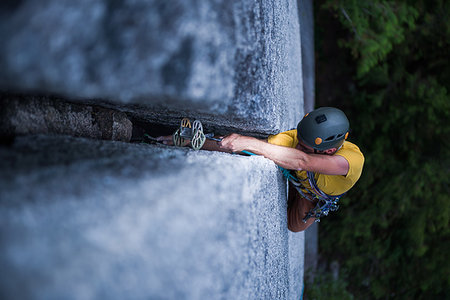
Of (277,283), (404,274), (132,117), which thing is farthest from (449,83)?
(132,117)

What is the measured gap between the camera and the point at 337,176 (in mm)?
2152

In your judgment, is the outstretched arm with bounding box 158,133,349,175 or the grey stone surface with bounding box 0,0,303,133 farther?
the outstretched arm with bounding box 158,133,349,175

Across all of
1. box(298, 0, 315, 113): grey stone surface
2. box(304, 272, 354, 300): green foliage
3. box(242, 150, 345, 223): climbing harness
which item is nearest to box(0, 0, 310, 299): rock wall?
box(242, 150, 345, 223): climbing harness

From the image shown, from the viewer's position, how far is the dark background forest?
4512mm

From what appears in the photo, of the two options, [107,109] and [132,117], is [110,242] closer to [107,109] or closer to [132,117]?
[107,109]

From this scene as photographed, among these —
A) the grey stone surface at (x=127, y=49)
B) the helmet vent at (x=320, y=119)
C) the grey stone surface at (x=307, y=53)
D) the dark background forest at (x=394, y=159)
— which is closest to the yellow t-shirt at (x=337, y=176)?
the helmet vent at (x=320, y=119)

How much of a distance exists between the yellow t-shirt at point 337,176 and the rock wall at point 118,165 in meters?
1.10

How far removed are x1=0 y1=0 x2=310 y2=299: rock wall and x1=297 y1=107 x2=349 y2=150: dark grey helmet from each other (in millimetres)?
1093

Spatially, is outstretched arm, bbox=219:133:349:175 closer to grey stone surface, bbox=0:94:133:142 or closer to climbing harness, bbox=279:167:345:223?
climbing harness, bbox=279:167:345:223

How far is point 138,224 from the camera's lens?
687mm

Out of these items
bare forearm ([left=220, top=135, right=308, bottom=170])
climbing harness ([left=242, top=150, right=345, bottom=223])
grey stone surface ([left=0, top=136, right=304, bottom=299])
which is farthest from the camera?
climbing harness ([left=242, top=150, right=345, bottom=223])

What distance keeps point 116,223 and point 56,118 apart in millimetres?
578

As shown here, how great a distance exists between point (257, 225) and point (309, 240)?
4307 mm

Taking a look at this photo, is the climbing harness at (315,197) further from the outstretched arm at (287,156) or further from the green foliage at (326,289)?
the green foliage at (326,289)
